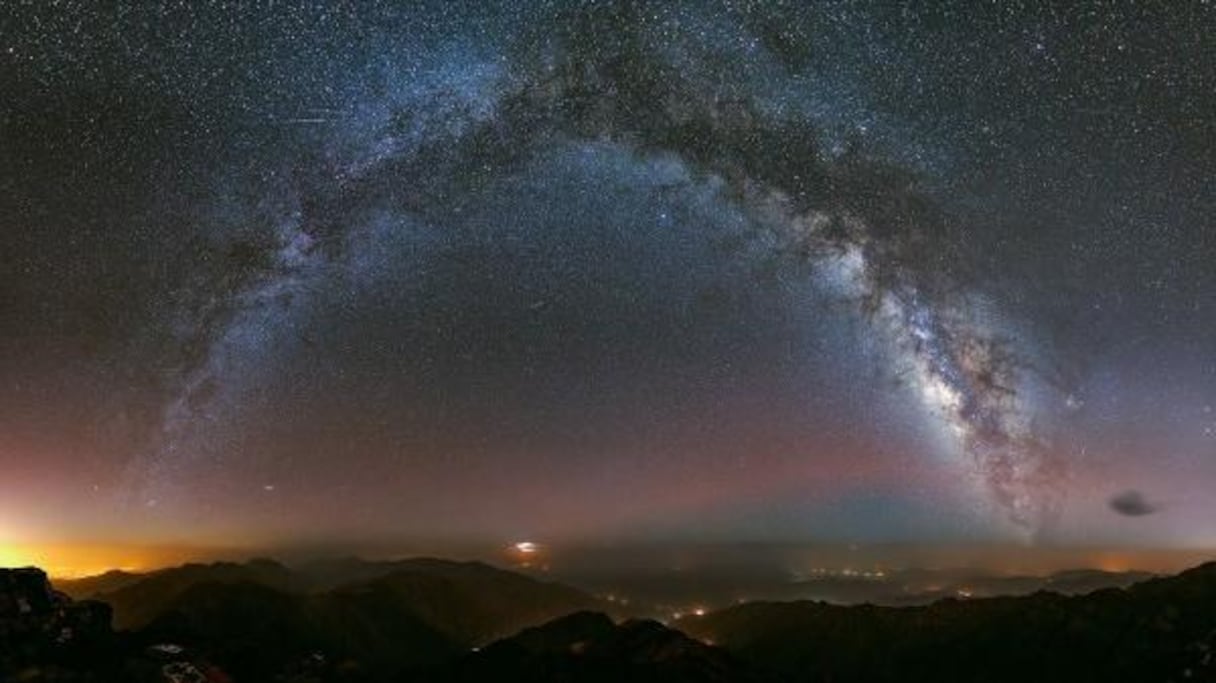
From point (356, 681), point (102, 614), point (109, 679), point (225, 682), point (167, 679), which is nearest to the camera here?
point (109, 679)

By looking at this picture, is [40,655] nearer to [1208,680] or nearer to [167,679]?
[167,679]

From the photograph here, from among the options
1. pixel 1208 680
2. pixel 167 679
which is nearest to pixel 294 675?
pixel 167 679

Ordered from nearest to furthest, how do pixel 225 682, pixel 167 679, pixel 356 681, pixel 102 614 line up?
pixel 167 679, pixel 225 682, pixel 102 614, pixel 356 681

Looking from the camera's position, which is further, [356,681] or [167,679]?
[356,681]

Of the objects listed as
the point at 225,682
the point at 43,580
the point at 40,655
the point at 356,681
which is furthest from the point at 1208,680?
the point at 43,580

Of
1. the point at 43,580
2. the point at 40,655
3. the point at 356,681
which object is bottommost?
the point at 356,681

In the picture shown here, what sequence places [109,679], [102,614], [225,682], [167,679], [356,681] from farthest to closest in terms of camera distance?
1. [356,681]
2. [102,614]
3. [225,682]
4. [167,679]
5. [109,679]

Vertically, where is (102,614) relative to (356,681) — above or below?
above

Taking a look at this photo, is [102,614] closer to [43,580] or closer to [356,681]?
[43,580]

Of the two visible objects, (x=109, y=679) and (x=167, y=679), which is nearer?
(x=109, y=679)
